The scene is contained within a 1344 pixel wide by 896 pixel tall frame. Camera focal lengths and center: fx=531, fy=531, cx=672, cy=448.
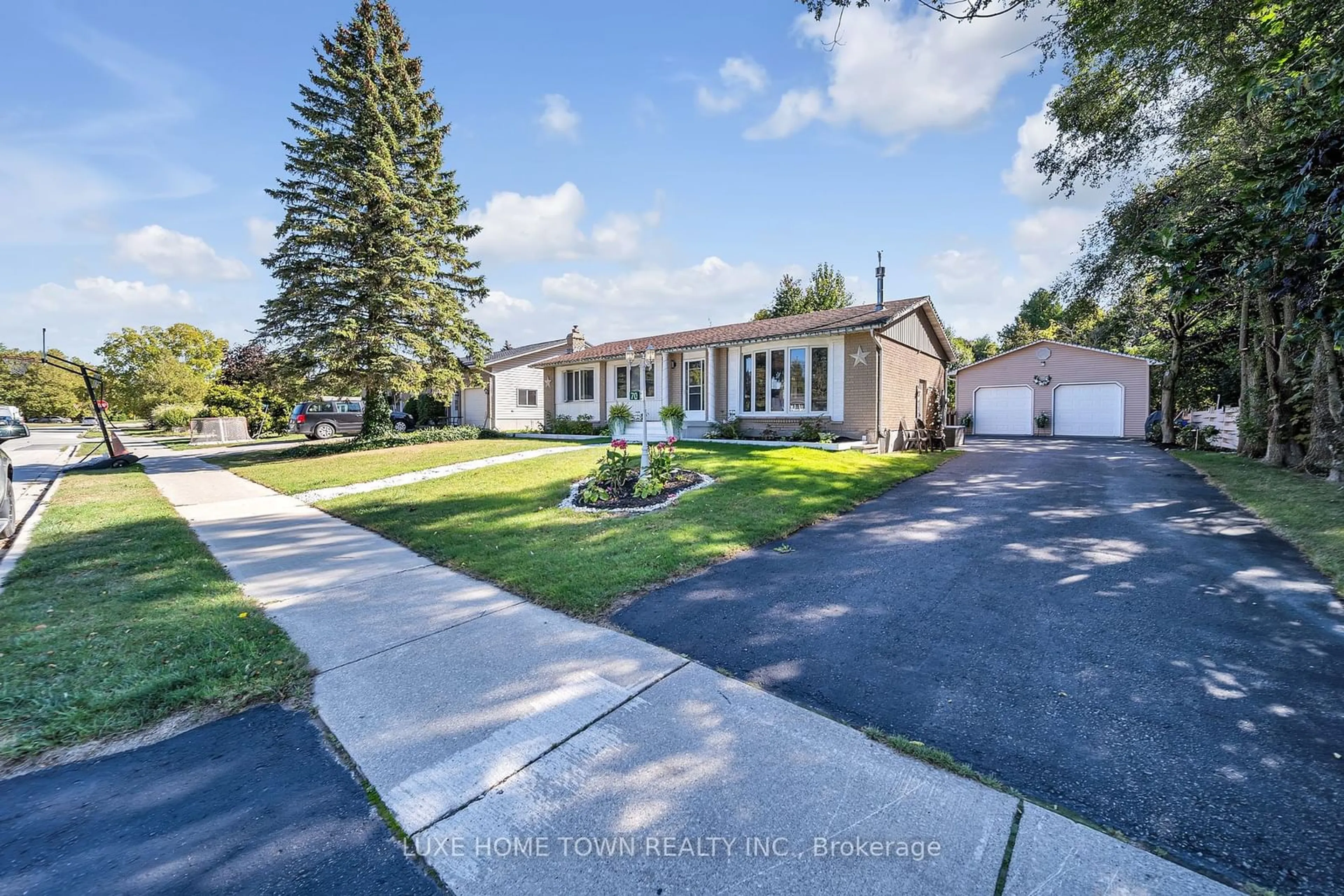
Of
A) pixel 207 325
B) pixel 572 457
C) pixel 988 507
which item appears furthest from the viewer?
pixel 207 325

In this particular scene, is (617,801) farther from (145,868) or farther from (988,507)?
(988,507)

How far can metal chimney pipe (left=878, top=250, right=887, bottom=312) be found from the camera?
16734 mm

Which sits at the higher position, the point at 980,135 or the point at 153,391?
the point at 980,135

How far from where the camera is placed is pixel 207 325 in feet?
121

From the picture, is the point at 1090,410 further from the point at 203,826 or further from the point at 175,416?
the point at 175,416

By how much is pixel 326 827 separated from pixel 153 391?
4130 centimetres

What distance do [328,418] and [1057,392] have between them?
32434 mm

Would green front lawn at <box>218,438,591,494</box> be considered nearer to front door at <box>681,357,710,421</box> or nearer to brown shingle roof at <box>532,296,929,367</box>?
front door at <box>681,357,710,421</box>

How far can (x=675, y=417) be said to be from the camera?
53.1 ft

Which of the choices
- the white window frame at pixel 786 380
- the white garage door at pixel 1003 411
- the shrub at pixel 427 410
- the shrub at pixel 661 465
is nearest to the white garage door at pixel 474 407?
the shrub at pixel 427 410

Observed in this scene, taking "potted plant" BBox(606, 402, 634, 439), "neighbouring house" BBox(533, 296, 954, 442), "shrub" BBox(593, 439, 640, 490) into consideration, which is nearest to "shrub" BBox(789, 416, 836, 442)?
"neighbouring house" BBox(533, 296, 954, 442)

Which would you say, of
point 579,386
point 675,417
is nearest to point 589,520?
point 675,417

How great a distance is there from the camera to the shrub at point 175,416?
30156mm

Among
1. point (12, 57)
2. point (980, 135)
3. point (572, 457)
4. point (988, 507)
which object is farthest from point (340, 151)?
point (988, 507)
